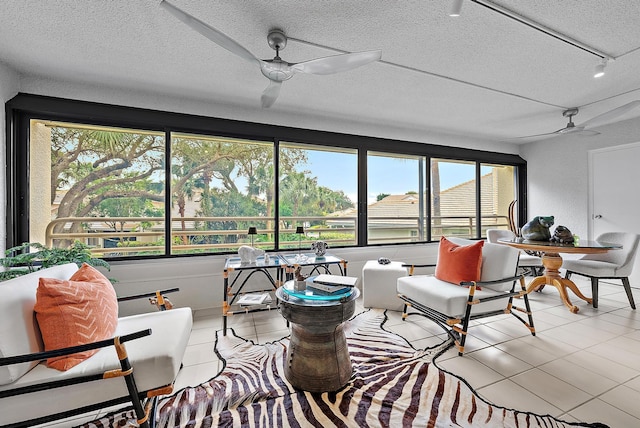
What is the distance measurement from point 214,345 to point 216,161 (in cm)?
364

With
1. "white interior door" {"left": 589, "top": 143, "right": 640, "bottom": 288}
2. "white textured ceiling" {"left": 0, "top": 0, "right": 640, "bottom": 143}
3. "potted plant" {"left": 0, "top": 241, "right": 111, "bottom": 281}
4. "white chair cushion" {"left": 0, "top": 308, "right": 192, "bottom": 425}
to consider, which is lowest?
"white chair cushion" {"left": 0, "top": 308, "right": 192, "bottom": 425}

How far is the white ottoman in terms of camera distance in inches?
132

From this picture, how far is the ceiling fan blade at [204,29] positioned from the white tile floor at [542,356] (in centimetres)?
225

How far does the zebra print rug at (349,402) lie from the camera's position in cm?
159

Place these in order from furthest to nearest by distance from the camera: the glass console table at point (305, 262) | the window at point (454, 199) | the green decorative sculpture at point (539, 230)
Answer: the window at point (454, 199) → the green decorative sculpture at point (539, 230) → the glass console table at point (305, 262)

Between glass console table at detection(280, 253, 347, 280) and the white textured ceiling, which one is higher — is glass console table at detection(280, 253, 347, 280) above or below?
below

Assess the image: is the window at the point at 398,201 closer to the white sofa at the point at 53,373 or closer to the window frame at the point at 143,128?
the window frame at the point at 143,128

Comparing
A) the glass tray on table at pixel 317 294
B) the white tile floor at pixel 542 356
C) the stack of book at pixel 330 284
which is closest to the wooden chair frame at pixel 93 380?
the white tile floor at pixel 542 356

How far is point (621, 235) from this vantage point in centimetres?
366

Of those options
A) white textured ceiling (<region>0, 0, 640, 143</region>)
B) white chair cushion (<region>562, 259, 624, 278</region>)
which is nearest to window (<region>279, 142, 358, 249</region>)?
white textured ceiling (<region>0, 0, 640, 143</region>)

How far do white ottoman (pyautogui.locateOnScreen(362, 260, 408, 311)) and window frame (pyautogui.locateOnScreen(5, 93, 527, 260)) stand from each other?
1.03 m

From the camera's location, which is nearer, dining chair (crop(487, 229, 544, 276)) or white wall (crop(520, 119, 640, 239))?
dining chair (crop(487, 229, 544, 276))

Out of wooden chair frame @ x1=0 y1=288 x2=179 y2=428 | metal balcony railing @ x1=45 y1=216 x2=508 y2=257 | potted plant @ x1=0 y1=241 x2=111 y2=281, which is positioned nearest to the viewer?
wooden chair frame @ x1=0 y1=288 x2=179 y2=428

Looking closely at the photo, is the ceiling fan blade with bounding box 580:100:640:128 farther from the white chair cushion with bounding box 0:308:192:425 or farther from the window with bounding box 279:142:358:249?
the white chair cushion with bounding box 0:308:192:425
